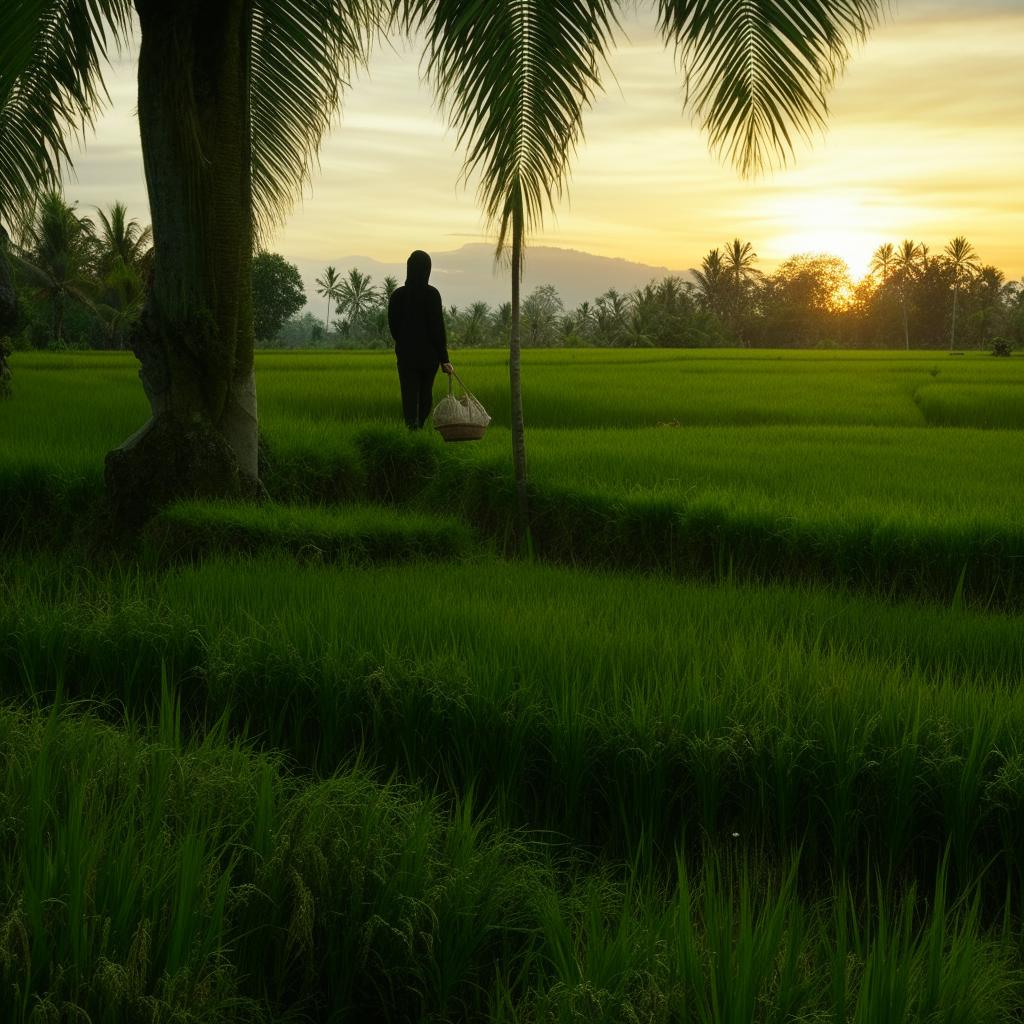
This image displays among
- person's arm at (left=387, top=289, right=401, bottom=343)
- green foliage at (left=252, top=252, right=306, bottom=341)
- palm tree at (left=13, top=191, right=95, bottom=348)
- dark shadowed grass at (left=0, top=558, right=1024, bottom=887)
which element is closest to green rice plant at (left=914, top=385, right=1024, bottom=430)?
person's arm at (left=387, top=289, right=401, bottom=343)

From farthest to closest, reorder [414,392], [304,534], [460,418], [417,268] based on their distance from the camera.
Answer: [414,392] < [417,268] < [460,418] < [304,534]

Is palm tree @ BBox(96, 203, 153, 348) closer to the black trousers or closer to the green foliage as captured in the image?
the green foliage

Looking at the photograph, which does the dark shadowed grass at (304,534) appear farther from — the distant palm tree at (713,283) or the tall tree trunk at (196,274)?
the distant palm tree at (713,283)

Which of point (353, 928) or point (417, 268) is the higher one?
point (417, 268)

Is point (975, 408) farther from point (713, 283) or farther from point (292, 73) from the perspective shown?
point (713, 283)

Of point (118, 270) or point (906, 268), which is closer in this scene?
point (118, 270)

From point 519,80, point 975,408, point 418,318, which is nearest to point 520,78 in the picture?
point 519,80

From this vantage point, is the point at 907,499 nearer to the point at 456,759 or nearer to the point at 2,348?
the point at 456,759

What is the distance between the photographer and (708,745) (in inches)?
131

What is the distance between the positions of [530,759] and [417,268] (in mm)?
6614

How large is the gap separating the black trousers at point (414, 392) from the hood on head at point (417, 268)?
0.75 meters

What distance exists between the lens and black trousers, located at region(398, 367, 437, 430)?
32.3ft

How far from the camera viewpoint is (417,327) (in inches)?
377

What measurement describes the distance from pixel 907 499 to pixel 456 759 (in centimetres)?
447
